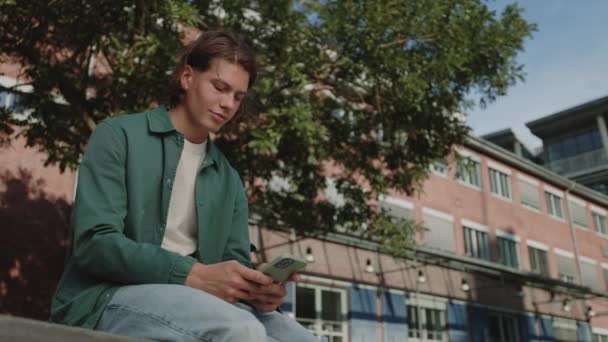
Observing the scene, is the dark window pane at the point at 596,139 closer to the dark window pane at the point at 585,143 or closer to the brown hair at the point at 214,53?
the dark window pane at the point at 585,143

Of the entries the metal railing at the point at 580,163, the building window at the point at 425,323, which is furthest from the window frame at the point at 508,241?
the metal railing at the point at 580,163

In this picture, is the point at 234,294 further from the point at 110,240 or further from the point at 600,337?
the point at 600,337

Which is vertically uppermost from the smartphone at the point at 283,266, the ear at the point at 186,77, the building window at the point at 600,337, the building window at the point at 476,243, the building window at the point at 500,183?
the building window at the point at 500,183

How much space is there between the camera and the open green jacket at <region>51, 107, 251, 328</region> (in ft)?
5.36

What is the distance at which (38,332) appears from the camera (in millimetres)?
1256

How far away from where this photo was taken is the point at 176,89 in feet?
7.23

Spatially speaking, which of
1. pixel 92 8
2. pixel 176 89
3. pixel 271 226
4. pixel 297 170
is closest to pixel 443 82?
pixel 297 170

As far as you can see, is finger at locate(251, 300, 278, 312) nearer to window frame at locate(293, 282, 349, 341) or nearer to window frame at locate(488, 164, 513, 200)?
window frame at locate(293, 282, 349, 341)

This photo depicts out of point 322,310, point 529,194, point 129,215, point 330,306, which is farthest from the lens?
point 529,194

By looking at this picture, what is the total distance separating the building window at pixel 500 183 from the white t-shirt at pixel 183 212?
26122mm

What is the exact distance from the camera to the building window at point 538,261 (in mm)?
27469

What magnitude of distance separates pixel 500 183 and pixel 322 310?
44.4 ft

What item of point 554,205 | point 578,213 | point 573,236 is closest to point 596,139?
point 578,213

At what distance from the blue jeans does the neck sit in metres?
0.67
